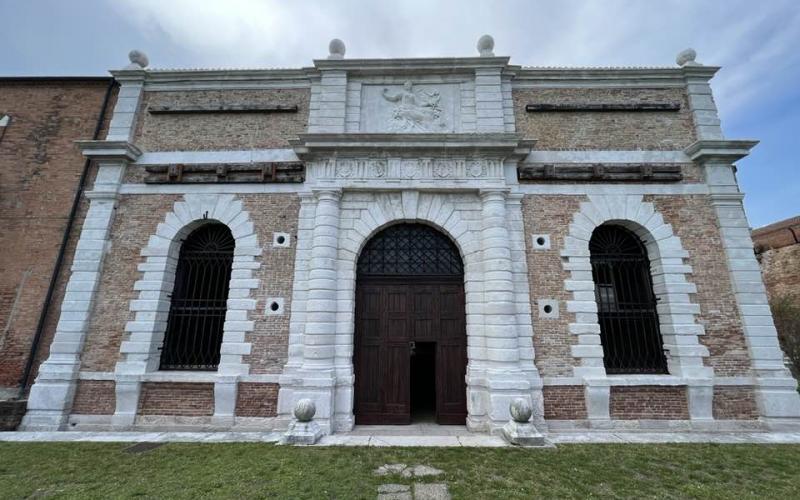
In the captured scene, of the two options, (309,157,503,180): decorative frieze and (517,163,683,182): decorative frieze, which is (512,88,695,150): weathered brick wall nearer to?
(517,163,683,182): decorative frieze

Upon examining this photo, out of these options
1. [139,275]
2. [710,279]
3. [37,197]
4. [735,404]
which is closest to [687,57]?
[710,279]

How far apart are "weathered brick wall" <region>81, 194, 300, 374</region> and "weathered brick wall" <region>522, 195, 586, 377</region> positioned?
5122mm

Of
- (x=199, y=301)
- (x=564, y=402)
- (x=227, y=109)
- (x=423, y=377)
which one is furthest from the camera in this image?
(x=423, y=377)

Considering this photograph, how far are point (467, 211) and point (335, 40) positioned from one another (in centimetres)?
545

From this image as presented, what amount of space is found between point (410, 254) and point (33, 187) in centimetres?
922

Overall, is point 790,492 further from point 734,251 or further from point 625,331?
point 734,251

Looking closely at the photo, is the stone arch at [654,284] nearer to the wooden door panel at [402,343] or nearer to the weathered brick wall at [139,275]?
the wooden door panel at [402,343]

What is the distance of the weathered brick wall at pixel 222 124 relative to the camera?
816 centimetres

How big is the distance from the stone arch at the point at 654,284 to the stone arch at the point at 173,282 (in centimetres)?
674

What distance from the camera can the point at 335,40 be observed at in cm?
845

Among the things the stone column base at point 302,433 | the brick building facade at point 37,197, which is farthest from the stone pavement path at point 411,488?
the brick building facade at point 37,197

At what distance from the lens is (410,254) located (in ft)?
24.9

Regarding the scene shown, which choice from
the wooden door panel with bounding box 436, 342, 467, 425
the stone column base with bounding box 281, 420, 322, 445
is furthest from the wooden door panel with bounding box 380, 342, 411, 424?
the stone column base with bounding box 281, 420, 322, 445

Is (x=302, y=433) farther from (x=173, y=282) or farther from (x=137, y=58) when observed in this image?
(x=137, y=58)
